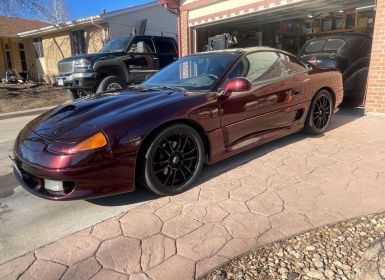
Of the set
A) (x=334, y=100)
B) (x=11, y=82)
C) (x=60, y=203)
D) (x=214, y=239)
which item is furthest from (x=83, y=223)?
(x=11, y=82)

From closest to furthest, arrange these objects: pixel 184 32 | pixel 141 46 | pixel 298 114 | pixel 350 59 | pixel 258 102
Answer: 1. pixel 258 102
2. pixel 298 114
3. pixel 350 59
4. pixel 141 46
5. pixel 184 32

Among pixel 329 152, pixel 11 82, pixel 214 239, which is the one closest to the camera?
pixel 214 239

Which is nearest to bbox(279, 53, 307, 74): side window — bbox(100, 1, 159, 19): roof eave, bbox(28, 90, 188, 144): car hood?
bbox(28, 90, 188, 144): car hood

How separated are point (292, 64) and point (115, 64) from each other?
6.00m

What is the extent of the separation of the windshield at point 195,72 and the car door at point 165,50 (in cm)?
651

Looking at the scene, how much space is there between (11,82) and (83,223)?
20.6m

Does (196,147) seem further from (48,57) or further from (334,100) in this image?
(48,57)

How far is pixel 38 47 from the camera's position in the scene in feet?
74.3

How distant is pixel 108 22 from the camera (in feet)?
54.3

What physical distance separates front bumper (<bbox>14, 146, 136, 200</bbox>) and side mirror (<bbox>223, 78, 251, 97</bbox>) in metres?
1.32

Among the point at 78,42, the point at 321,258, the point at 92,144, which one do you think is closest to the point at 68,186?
the point at 92,144

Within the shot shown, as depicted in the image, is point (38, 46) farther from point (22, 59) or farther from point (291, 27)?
point (291, 27)

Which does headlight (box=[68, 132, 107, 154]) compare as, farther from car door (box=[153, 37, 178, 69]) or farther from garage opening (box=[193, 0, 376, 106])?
car door (box=[153, 37, 178, 69])

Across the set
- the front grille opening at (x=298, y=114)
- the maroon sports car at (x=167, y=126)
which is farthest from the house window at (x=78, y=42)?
the front grille opening at (x=298, y=114)
